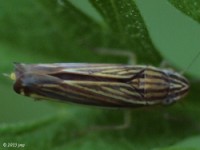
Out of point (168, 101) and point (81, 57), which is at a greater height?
point (81, 57)

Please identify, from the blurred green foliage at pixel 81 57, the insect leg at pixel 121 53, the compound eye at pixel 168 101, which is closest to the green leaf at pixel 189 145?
the blurred green foliage at pixel 81 57

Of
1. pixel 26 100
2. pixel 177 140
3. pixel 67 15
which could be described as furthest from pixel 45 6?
pixel 26 100

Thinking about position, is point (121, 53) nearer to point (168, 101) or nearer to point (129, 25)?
point (168, 101)

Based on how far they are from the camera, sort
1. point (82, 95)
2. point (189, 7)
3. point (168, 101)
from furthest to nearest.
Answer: point (168, 101)
point (82, 95)
point (189, 7)

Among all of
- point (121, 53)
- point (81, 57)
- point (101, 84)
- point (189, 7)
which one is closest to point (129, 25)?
point (189, 7)

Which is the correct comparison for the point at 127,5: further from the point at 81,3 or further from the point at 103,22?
the point at 81,3

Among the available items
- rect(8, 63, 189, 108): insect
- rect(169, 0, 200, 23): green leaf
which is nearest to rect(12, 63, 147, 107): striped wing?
rect(8, 63, 189, 108): insect
